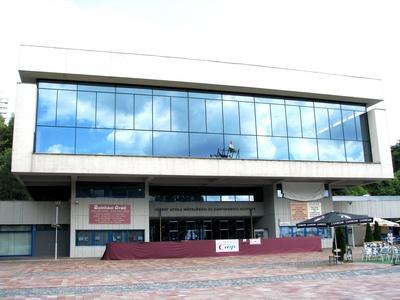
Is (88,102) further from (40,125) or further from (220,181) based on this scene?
(220,181)

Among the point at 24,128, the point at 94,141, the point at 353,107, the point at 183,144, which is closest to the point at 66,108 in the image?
the point at 94,141

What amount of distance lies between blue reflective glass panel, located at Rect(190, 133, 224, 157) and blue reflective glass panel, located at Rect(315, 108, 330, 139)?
343 inches

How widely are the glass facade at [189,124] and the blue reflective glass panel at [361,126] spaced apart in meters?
0.09

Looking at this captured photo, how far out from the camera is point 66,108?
33.1 metres

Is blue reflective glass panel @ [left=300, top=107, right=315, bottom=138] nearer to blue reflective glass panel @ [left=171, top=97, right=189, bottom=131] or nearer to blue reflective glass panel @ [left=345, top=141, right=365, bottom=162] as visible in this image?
blue reflective glass panel @ [left=345, top=141, right=365, bottom=162]

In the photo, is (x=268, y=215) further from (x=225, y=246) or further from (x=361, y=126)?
(x=361, y=126)

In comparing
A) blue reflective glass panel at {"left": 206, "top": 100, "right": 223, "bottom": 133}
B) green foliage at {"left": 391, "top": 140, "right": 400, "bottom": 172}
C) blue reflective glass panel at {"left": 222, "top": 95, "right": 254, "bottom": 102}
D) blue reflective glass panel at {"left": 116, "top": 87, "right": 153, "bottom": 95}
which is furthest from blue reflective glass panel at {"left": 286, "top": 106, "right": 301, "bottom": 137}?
green foliage at {"left": 391, "top": 140, "right": 400, "bottom": 172}

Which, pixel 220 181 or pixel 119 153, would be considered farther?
pixel 220 181

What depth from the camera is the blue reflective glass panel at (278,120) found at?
3769 cm

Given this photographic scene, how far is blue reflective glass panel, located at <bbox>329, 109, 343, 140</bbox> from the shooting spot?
39531 millimetres

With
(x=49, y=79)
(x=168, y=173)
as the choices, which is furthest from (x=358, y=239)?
(x=49, y=79)

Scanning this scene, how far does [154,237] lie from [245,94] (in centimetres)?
1453

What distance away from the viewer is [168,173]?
3394 centimetres

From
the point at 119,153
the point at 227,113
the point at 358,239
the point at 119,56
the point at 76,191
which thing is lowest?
the point at 358,239
